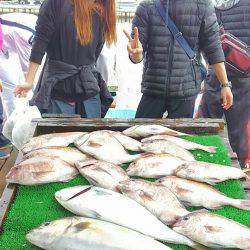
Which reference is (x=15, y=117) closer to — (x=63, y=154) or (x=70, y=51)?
(x=70, y=51)

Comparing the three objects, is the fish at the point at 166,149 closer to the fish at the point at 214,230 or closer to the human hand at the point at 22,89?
the fish at the point at 214,230

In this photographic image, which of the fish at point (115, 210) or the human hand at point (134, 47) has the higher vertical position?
the human hand at point (134, 47)

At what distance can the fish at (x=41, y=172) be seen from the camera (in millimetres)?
2814

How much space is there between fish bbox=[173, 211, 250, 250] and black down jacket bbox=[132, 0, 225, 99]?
247 cm

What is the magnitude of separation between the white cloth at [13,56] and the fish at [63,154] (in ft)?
13.6

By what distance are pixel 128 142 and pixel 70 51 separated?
1.46 meters

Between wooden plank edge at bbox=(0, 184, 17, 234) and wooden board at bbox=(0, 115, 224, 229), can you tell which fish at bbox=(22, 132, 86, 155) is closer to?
wooden board at bbox=(0, 115, 224, 229)

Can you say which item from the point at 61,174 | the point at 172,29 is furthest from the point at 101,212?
the point at 172,29

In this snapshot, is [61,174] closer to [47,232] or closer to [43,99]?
[47,232]

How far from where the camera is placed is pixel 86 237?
2.23m

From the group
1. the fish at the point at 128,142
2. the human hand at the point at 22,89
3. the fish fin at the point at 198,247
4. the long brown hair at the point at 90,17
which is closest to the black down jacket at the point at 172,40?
the long brown hair at the point at 90,17

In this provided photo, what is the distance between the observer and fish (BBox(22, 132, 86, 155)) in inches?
131

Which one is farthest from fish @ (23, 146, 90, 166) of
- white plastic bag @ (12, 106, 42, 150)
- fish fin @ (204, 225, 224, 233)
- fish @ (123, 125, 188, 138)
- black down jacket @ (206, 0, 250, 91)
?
black down jacket @ (206, 0, 250, 91)

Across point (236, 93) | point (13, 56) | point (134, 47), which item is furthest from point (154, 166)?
point (13, 56)
